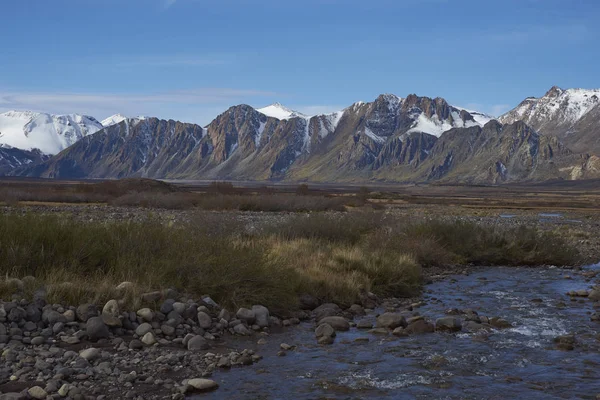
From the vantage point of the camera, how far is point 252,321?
41.8 feet

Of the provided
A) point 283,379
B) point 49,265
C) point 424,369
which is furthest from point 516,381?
point 49,265

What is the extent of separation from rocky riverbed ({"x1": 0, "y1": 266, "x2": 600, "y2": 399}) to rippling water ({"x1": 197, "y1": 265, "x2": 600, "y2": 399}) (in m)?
0.02

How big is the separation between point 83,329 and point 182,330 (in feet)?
5.74

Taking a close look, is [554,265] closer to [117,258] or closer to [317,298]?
[317,298]

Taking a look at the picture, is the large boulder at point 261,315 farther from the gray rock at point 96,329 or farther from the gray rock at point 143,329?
the gray rock at point 96,329

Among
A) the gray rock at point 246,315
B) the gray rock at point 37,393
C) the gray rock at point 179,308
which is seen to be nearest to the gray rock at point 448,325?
the gray rock at point 246,315

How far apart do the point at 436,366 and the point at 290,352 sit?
8.42 ft

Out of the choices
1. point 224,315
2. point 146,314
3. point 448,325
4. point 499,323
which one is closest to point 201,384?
point 146,314

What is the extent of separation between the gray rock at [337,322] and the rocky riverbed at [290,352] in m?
0.04

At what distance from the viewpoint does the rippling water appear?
9.18 metres

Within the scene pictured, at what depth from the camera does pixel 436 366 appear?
410 inches

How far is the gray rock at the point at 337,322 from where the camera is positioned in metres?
12.9

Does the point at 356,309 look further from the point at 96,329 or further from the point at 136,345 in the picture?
the point at 96,329

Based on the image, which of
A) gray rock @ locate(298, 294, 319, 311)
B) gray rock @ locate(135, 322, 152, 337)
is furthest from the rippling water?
gray rock @ locate(135, 322, 152, 337)
